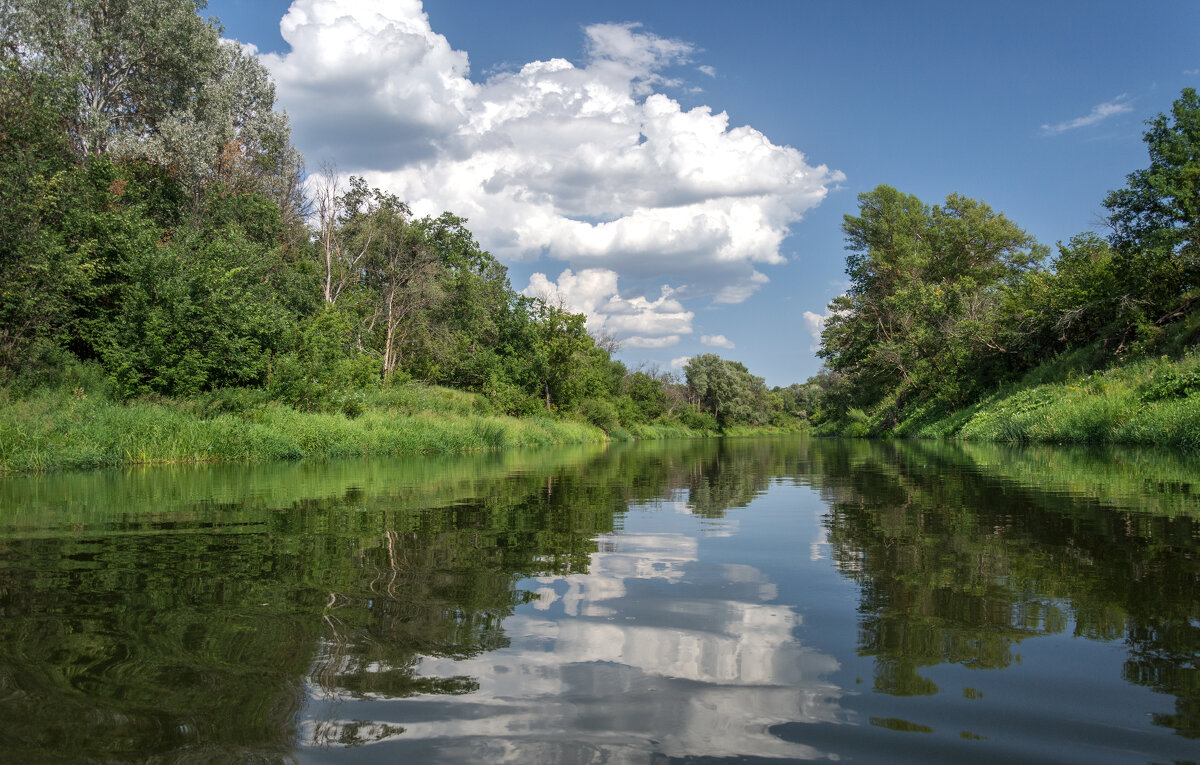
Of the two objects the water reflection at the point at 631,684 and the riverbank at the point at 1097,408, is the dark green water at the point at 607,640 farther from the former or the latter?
the riverbank at the point at 1097,408

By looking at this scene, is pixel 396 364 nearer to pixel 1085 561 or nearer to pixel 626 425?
pixel 626 425

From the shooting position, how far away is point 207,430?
18.0m

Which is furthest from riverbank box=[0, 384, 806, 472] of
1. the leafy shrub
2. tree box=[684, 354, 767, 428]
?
tree box=[684, 354, 767, 428]

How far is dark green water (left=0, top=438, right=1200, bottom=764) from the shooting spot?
Answer: 7.29ft

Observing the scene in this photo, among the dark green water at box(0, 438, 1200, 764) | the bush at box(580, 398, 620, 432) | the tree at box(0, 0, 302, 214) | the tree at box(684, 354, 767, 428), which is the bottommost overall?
the dark green water at box(0, 438, 1200, 764)

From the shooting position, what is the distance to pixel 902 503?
817cm

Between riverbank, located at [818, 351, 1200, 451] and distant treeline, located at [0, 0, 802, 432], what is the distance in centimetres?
2366

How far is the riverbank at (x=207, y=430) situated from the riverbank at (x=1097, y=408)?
794 inches

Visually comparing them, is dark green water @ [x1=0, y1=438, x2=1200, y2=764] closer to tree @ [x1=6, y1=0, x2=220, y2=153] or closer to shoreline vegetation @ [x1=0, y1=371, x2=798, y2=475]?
shoreline vegetation @ [x1=0, y1=371, x2=798, y2=475]

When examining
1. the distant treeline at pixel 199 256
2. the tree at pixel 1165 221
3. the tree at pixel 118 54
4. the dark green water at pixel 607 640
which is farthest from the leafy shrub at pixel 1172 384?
the tree at pixel 118 54

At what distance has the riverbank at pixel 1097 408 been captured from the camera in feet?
53.3

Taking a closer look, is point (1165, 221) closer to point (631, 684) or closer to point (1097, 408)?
point (1097, 408)

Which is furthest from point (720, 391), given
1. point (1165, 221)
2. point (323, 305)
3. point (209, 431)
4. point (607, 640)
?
point (607, 640)

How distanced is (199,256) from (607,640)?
26.4 metres
